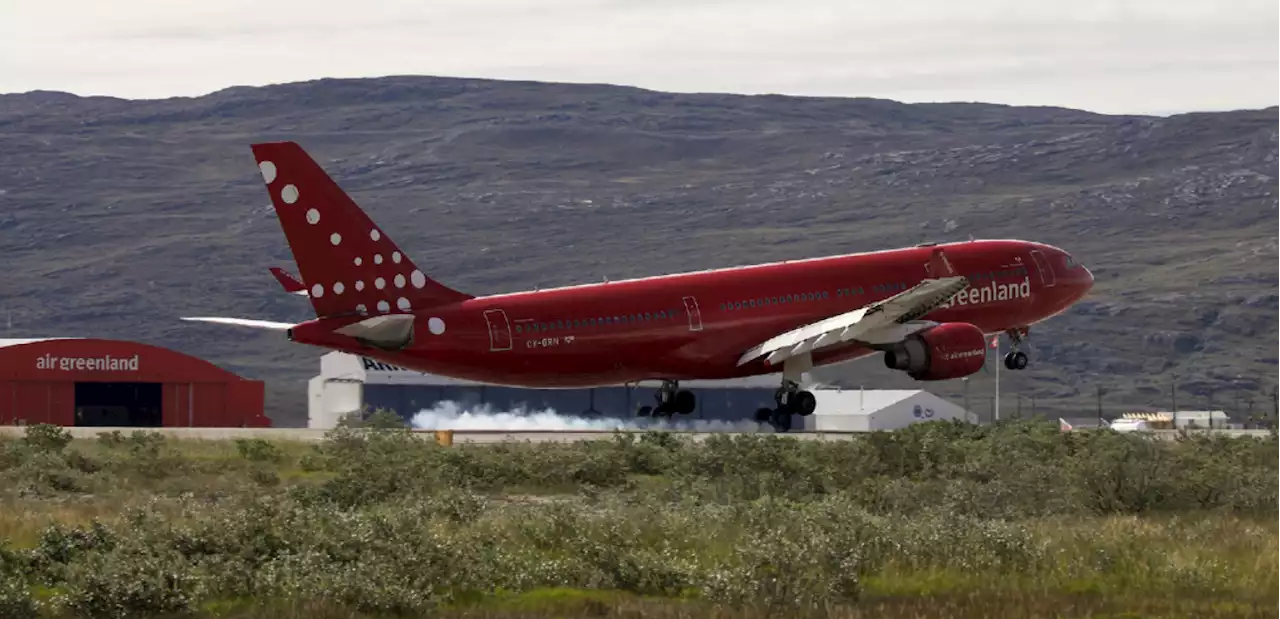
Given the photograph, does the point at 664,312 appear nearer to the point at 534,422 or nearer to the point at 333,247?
the point at 333,247

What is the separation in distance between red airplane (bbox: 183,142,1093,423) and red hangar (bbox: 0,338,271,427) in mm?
48077

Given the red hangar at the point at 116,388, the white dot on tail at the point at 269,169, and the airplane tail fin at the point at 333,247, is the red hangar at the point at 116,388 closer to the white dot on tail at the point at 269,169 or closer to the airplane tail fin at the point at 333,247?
the airplane tail fin at the point at 333,247

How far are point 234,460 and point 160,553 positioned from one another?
2807 centimetres

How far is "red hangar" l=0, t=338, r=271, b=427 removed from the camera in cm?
11094

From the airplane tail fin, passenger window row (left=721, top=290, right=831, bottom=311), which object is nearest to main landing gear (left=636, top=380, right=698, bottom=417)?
passenger window row (left=721, top=290, right=831, bottom=311)

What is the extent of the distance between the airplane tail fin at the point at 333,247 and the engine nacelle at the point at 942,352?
13535 mm

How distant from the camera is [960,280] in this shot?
2434 inches

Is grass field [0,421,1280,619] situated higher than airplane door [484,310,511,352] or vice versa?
airplane door [484,310,511,352]

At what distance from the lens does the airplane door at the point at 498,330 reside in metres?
58.1

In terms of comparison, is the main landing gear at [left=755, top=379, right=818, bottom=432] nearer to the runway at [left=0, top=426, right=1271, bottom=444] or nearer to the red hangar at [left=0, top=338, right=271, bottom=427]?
the runway at [left=0, top=426, right=1271, bottom=444]

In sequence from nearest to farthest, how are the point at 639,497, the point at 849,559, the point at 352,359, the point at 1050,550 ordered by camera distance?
1. the point at 849,559
2. the point at 1050,550
3. the point at 639,497
4. the point at 352,359

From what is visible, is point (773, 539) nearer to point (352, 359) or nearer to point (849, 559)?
point (849, 559)

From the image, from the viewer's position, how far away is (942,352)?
207ft

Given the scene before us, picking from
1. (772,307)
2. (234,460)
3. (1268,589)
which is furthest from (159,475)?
(1268,589)
